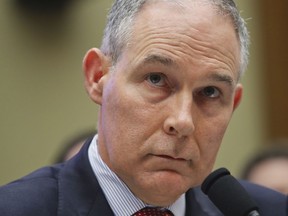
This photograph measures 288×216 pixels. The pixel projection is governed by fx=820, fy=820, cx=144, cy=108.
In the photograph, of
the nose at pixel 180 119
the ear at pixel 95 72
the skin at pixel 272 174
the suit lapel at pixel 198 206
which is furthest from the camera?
the skin at pixel 272 174

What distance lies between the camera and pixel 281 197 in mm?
3082

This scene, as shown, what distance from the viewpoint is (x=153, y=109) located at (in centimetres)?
254

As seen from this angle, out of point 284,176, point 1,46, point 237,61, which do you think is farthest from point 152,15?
point 1,46

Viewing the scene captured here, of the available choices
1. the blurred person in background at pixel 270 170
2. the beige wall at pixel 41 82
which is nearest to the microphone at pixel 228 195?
the blurred person in background at pixel 270 170

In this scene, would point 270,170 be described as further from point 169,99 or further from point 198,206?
point 169,99

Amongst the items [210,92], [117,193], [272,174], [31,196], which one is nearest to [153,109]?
[210,92]

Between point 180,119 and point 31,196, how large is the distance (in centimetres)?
56

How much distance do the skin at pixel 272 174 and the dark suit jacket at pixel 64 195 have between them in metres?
1.81

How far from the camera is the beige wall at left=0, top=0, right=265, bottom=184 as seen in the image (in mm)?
5676

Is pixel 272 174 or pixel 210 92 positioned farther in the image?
pixel 272 174

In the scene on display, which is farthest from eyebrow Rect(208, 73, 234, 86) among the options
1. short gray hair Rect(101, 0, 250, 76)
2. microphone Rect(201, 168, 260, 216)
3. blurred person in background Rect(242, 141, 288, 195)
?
blurred person in background Rect(242, 141, 288, 195)

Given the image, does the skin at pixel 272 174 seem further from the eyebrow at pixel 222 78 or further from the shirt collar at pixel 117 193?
the eyebrow at pixel 222 78

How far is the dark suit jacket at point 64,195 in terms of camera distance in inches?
103

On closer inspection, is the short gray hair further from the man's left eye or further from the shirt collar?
the shirt collar
